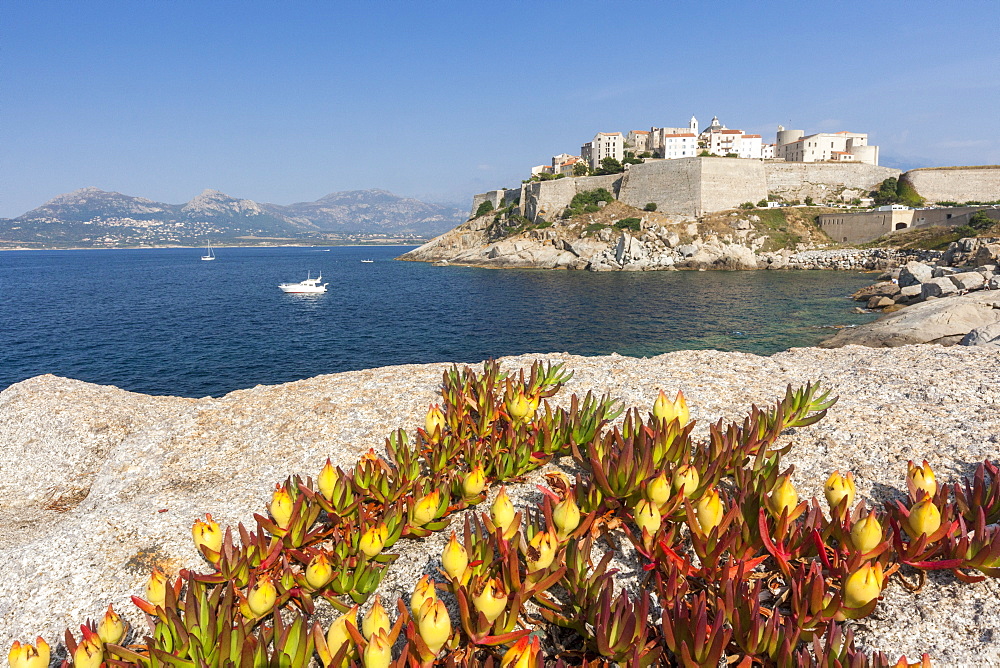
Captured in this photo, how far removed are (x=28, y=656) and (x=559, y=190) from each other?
3674 inches

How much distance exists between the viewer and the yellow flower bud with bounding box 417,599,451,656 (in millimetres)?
2488

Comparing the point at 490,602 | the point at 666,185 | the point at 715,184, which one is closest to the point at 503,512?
the point at 490,602

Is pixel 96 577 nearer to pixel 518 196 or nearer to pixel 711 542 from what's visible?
pixel 711 542

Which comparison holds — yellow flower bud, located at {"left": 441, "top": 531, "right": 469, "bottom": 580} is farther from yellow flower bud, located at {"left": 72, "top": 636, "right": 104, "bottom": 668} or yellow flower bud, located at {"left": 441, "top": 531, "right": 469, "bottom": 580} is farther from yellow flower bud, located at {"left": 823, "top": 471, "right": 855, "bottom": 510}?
yellow flower bud, located at {"left": 823, "top": 471, "right": 855, "bottom": 510}

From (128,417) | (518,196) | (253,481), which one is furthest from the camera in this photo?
(518,196)

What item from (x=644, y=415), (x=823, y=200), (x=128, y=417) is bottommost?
(x=128, y=417)

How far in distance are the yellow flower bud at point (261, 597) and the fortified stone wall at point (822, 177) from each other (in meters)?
97.3

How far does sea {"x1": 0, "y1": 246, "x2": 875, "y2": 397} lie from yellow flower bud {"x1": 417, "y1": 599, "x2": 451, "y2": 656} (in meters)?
22.2

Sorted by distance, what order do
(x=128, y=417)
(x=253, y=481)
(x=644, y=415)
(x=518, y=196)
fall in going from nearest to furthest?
(x=253, y=481) → (x=644, y=415) → (x=128, y=417) → (x=518, y=196)

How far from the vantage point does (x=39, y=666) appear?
2.61m

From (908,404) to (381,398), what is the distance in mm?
6676

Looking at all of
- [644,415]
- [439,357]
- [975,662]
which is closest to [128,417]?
[644,415]

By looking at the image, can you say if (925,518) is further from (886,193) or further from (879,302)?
(886,193)

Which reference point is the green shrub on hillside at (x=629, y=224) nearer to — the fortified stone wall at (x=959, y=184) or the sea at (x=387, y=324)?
the sea at (x=387, y=324)
